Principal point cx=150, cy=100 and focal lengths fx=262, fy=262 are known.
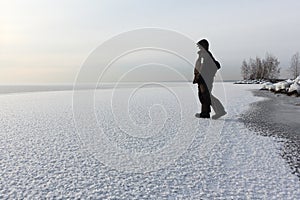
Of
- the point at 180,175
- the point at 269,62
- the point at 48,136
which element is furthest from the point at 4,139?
the point at 269,62

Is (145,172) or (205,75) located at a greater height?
(205,75)

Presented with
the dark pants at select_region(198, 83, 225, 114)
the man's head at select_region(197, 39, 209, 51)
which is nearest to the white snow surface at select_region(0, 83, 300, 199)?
the dark pants at select_region(198, 83, 225, 114)

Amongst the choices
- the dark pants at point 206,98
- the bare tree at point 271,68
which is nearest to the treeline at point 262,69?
the bare tree at point 271,68

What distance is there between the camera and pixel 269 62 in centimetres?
8081

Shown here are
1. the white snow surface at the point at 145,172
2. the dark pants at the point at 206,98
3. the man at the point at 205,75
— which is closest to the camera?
the white snow surface at the point at 145,172

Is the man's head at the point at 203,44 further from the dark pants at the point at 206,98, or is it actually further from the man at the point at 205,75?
the dark pants at the point at 206,98

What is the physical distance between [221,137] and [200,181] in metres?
2.84

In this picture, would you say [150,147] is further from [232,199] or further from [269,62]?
[269,62]

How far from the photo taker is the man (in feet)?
28.6

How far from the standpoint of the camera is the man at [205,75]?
8.72m

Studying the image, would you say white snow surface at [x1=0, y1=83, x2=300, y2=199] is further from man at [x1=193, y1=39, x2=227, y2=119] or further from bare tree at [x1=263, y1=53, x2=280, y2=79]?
bare tree at [x1=263, y1=53, x2=280, y2=79]

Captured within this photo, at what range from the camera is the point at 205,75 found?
8945mm

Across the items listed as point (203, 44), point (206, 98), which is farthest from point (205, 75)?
point (203, 44)

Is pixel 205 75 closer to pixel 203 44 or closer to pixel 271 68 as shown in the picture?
pixel 203 44
